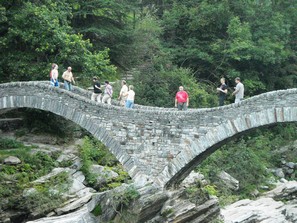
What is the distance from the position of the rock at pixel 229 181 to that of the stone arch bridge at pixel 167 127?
7660 millimetres

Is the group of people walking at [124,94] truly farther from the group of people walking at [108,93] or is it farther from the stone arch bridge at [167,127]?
the stone arch bridge at [167,127]

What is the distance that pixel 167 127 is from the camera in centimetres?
1747

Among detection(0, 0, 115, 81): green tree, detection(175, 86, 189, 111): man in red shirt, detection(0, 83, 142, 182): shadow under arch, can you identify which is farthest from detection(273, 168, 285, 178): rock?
detection(0, 83, 142, 182): shadow under arch

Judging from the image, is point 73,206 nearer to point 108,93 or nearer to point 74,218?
point 74,218

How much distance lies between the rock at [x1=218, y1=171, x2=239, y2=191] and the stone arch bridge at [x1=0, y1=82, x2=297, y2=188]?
7660 millimetres

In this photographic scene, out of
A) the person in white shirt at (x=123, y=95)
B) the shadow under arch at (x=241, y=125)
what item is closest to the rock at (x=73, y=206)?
the shadow under arch at (x=241, y=125)

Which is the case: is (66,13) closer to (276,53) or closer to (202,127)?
(202,127)

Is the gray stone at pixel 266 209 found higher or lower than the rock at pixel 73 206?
lower

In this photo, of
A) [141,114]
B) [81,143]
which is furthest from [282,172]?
[141,114]

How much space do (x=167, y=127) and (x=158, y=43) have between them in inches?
603

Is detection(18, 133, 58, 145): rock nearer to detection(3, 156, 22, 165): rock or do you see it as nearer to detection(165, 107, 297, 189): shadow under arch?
detection(3, 156, 22, 165): rock

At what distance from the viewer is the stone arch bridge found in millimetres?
15832

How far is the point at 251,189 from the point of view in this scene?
26.5 meters

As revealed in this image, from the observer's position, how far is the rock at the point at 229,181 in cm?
2581
